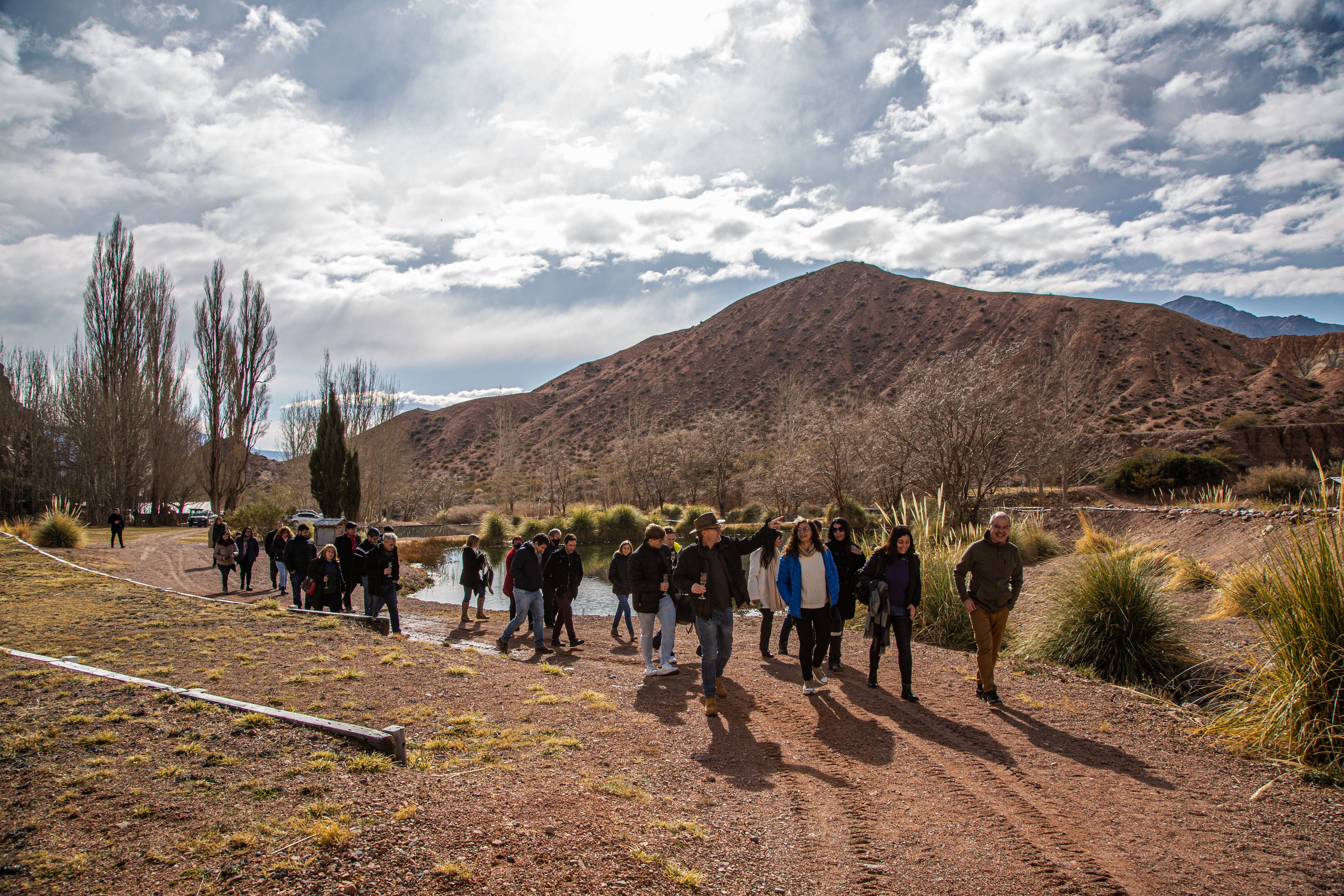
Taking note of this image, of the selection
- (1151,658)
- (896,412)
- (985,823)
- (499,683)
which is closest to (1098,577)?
(1151,658)

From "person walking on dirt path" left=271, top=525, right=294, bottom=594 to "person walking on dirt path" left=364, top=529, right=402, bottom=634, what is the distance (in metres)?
4.91

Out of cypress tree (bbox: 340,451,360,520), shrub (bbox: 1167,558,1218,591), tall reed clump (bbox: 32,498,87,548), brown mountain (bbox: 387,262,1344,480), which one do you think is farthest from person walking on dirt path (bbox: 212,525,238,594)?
brown mountain (bbox: 387,262,1344,480)

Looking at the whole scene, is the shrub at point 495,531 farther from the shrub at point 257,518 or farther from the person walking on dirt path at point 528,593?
the person walking on dirt path at point 528,593

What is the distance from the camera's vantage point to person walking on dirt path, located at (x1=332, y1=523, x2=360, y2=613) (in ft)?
36.5

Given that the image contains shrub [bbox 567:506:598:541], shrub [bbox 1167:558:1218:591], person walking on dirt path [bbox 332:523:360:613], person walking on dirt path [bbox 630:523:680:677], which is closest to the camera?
person walking on dirt path [bbox 630:523:680:677]

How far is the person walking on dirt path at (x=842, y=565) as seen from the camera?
25.4ft

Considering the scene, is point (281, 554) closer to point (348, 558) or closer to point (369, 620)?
point (348, 558)

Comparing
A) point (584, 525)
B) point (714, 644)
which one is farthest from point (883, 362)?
point (714, 644)

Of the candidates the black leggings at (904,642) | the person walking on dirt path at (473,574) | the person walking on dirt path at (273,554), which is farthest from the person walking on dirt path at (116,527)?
the black leggings at (904,642)

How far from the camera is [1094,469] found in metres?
31.5

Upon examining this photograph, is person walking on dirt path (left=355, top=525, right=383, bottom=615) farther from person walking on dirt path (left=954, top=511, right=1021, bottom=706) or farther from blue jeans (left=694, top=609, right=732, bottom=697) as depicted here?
person walking on dirt path (left=954, top=511, right=1021, bottom=706)

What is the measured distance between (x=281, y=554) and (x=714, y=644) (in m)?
12.4

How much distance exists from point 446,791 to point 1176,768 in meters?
5.30

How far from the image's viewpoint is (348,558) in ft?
37.1
